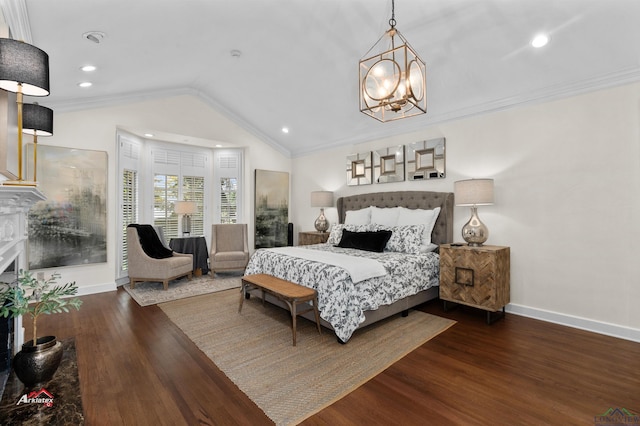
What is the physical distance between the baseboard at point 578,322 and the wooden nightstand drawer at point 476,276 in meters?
0.21

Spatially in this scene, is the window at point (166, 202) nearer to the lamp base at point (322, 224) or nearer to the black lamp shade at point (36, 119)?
the lamp base at point (322, 224)

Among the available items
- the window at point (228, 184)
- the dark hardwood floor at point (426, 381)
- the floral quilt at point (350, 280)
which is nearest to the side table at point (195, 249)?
the window at point (228, 184)

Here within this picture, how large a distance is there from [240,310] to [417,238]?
238 centimetres

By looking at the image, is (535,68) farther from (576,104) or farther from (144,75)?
(144,75)

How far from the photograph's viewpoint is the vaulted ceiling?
259cm

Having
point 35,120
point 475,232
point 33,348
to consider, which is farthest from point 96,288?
point 475,232

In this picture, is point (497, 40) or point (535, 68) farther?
point (535, 68)

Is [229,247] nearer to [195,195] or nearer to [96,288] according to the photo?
[195,195]

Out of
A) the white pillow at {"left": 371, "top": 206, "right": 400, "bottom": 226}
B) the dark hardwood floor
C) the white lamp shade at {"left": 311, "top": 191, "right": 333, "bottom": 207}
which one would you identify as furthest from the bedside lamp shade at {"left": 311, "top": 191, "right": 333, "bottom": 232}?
the dark hardwood floor

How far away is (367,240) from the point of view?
13.3 feet

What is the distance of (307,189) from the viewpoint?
21.2 feet

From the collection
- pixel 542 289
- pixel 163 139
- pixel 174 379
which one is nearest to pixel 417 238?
pixel 542 289

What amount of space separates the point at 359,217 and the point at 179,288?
9.88 ft

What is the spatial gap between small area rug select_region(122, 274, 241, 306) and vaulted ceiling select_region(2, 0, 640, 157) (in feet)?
9.11
